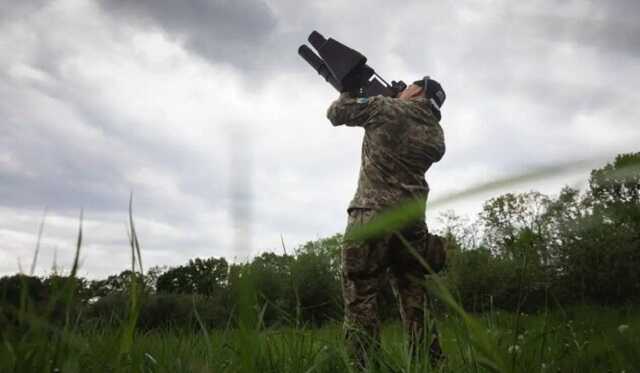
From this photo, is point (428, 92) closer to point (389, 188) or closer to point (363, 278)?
point (389, 188)

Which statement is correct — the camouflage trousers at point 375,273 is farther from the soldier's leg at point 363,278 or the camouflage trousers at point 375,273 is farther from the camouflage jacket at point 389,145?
the camouflage jacket at point 389,145

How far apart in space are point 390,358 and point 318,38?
4.13m

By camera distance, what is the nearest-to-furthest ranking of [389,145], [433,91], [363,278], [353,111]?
1. [363,278]
2. [389,145]
3. [353,111]
4. [433,91]

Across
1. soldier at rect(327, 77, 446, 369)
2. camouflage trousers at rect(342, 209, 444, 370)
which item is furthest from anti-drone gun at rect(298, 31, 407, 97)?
camouflage trousers at rect(342, 209, 444, 370)

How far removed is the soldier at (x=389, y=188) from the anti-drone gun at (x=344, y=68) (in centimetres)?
36

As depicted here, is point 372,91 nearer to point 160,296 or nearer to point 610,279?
point 160,296

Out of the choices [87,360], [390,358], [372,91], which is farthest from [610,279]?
[87,360]

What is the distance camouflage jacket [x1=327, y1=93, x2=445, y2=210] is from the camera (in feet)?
14.5

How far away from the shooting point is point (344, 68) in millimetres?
5117

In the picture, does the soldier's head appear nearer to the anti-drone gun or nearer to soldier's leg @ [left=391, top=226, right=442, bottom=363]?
the anti-drone gun

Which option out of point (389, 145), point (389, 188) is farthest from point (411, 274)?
point (389, 145)

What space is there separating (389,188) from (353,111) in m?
0.81

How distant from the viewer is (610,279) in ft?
51.0

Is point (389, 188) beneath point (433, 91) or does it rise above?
beneath
